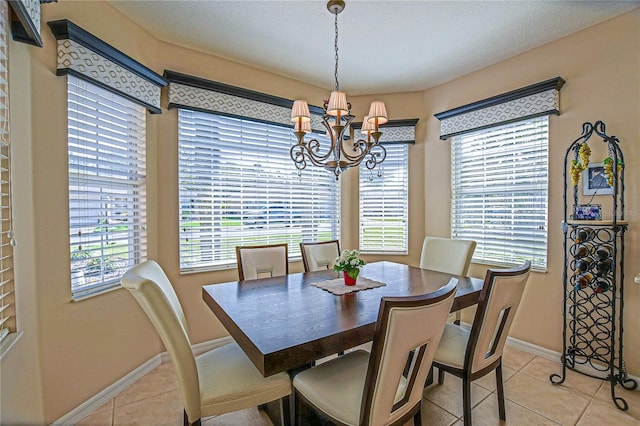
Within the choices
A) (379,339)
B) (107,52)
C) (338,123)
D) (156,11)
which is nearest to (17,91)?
(107,52)

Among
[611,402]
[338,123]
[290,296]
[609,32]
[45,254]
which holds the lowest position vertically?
[611,402]

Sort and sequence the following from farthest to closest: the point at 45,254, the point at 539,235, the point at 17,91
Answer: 1. the point at 539,235
2. the point at 45,254
3. the point at 17,91

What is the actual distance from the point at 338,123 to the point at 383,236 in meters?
2.18

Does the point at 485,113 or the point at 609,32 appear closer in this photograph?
the point at 609,32

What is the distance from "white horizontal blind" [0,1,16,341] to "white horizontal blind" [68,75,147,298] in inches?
19.5

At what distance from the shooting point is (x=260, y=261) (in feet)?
8.57

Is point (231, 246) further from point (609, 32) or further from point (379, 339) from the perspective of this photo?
point (609, 32)

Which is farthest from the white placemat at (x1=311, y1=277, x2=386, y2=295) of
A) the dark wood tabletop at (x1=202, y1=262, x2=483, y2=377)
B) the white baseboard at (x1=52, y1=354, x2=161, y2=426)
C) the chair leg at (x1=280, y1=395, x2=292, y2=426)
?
the white baseboard at (x1=52, y1=354, x2=161, y2=426)

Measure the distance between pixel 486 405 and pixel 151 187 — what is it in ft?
→ 10.1

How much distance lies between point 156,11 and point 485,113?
3.13m

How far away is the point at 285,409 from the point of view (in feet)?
5.43

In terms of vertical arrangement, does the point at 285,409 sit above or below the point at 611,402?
above

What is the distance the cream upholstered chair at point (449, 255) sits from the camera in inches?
103

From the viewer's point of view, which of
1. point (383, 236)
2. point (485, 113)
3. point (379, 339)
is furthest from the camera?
point (383, 236)
